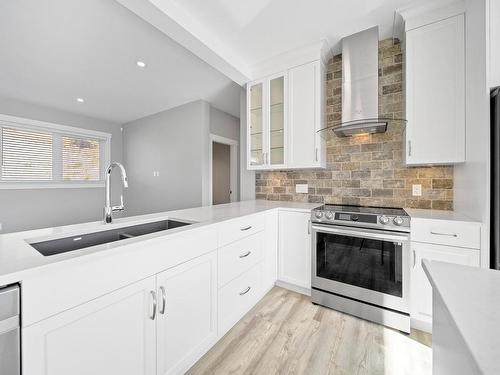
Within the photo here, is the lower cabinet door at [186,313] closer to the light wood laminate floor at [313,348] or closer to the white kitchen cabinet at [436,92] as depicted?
the light wood laminate floor at [313,348]

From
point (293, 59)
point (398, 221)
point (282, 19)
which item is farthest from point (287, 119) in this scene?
point (398, 221)

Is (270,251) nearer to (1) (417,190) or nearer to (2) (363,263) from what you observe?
(2) (363,263)

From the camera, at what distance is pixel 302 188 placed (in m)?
2.82

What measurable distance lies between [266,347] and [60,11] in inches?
129

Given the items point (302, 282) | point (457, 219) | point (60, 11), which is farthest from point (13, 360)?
point (60, 11)

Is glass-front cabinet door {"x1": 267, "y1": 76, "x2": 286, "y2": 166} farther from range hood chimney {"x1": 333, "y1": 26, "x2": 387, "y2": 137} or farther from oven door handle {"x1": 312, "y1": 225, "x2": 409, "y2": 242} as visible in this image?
oven door handle {"x1": 312, "y1": 225, "x2": 409, "y2": 242}

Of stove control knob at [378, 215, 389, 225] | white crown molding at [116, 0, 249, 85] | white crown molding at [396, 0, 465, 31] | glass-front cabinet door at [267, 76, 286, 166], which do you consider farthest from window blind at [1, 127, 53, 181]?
white crown molding at [396, 0, 465, 31]

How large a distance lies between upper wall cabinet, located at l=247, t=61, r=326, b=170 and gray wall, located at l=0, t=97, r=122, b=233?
4333 millimetres

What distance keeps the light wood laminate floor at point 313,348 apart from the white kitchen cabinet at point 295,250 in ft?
1.11

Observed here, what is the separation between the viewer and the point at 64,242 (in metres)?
1.17

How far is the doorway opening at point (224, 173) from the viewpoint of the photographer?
16.4 ft

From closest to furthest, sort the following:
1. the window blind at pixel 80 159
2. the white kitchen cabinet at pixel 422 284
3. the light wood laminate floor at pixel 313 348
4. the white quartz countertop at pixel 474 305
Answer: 1. the white quartz countertop at pixel 474 305
2. the light wood laminate floor at pixel 313 348
3. the white kitchen cabinet at pixel 422 284
4. the window blind at pixel 80 159

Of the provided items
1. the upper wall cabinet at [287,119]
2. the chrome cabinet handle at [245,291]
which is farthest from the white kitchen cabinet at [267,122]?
the chrome cabinet handle at [245,291]

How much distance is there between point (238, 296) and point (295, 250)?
78cm
